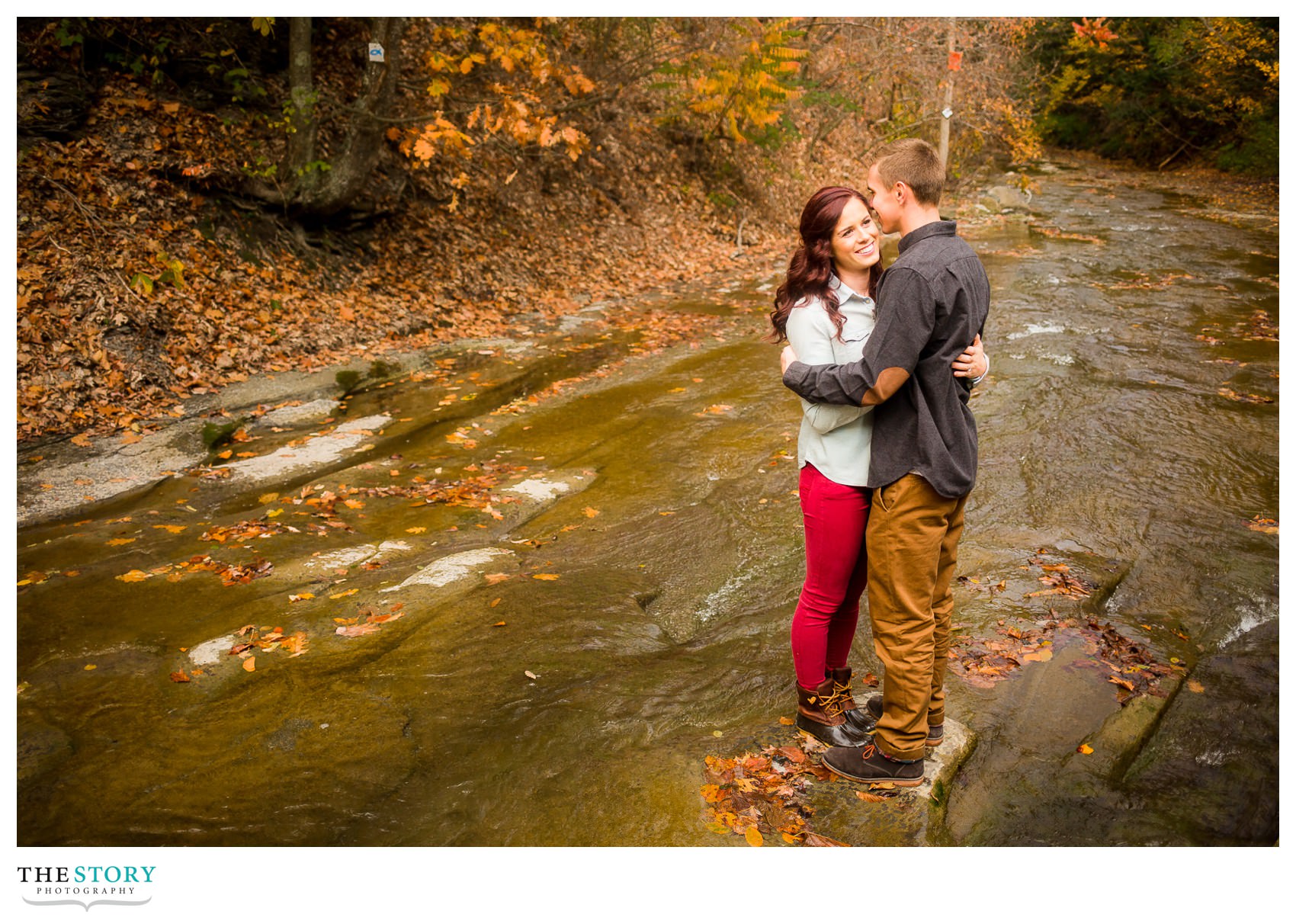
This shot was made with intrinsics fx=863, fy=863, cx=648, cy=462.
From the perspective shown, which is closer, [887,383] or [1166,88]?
[887,383]

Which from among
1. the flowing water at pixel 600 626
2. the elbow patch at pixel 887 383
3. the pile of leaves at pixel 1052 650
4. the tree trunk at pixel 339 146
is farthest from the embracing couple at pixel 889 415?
the tree trunk at pixel 339 146

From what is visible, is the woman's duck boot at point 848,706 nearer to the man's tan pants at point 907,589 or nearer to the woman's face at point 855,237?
the man's tan pants at point 907,589

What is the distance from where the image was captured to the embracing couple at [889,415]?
277 centimetres

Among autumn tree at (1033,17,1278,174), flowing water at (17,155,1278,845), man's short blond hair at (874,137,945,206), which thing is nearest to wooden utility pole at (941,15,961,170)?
autumn tree at (1033,17,1278,174)

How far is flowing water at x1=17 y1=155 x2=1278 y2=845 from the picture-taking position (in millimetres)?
3084

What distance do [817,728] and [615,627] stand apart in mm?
1343

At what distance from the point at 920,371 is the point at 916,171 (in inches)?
25.7

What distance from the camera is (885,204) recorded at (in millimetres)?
2889

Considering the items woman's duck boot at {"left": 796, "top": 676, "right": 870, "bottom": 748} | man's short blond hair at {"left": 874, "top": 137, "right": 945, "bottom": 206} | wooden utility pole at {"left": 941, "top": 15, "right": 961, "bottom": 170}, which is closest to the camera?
man's short blond hair at {"left": 874, "top": 137, "right": 945, "bottom": 206}

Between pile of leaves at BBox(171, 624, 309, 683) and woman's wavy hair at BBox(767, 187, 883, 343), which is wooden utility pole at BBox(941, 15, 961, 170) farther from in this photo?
pile of leaves at BBox(171, 624, 309, 683)

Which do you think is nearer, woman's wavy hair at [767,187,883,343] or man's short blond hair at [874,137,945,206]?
man's short blond hair at [874,137,945,206]

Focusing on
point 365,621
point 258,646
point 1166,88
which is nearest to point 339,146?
point 365,621

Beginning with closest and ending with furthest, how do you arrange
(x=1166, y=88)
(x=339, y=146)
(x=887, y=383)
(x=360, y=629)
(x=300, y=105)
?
(x=887, y=383), (x=360, y=629), (x=300, y=105), (x=339, y=146), (x=1166, y=88)

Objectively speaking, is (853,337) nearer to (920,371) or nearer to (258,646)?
(920,371)
